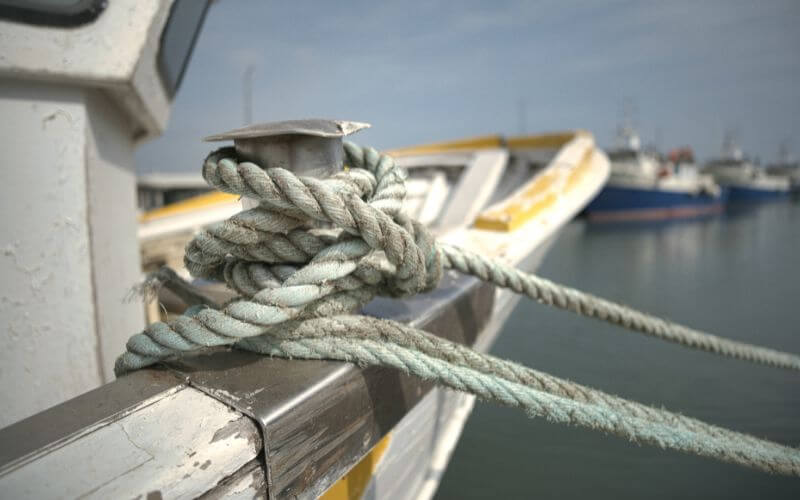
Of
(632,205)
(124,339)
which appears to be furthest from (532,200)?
(632,205)

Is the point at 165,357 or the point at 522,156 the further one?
the point at 522,156

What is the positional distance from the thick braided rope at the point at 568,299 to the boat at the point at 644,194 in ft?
64.5

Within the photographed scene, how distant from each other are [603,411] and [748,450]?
0.35 meters

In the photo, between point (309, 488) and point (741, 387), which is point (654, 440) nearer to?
point (309, 488)

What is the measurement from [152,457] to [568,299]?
1.00 meters

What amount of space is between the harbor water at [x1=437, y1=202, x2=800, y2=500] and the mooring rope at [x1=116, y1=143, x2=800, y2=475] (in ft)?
5.31

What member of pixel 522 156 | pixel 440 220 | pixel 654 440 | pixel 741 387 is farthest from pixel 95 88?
pixel 741 387

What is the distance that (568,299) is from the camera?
1204mm

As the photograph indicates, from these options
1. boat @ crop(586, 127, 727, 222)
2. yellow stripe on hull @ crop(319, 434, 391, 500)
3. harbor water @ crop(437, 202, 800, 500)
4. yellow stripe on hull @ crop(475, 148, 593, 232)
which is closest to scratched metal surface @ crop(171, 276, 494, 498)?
yellow stripe on hull @ crop(319, 434, 391, 500)

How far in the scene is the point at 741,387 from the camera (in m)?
3.46

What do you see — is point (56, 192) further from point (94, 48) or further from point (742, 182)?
point (742, 182)

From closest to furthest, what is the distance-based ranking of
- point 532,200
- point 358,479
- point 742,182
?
point 358,479 → point 532,200 → point 742,182

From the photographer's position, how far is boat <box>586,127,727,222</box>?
64.6 ft

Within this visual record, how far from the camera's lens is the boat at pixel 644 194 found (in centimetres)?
1970
